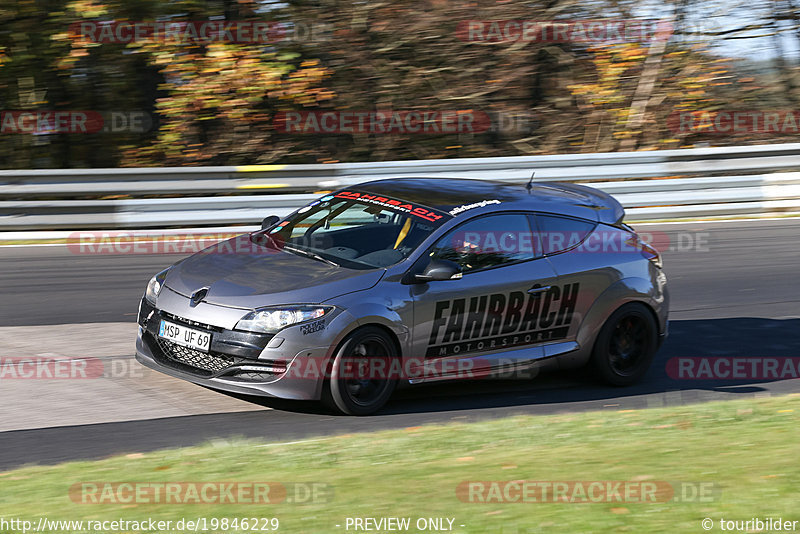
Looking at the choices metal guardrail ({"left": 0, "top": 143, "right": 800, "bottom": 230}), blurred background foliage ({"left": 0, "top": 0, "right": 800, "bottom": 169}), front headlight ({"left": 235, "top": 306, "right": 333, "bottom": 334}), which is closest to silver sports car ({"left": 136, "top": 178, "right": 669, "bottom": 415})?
front headlight ({"left": 235, "top": 306, "right": 333, "bottom": 334})

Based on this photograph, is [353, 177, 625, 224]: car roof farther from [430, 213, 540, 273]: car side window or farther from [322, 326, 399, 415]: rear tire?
[322, 326, 399, 415]: rear tire

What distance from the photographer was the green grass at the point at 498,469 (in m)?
4.61

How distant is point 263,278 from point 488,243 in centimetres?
177

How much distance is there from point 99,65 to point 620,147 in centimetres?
971

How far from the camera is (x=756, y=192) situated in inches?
626

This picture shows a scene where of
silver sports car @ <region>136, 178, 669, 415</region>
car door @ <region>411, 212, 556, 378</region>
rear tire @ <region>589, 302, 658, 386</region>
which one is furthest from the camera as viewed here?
rear tire @ <region>589, 302, 658, 386</region>

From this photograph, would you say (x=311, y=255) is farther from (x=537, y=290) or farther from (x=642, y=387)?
(x=642, y=387)

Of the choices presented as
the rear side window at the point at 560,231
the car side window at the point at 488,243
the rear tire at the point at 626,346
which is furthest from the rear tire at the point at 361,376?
the rear tire at the point at 626,346

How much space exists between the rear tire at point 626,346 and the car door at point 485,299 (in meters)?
0.62

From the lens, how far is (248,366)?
668 centimetres

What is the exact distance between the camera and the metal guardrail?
13.6 meters

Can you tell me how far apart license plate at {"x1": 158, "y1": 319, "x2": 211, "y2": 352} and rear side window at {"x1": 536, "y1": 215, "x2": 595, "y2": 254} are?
278cm

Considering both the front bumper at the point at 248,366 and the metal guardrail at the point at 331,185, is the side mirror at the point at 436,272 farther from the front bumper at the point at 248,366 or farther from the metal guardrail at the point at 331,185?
the metal guardrail at the point at 331,185

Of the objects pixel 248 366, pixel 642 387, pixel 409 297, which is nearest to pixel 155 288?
pixel 248 366
